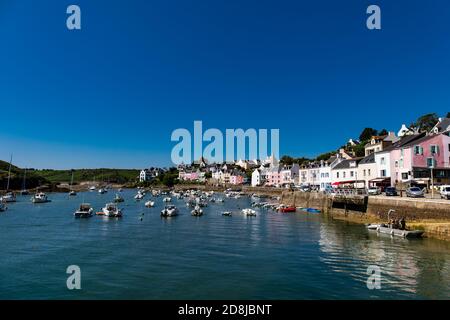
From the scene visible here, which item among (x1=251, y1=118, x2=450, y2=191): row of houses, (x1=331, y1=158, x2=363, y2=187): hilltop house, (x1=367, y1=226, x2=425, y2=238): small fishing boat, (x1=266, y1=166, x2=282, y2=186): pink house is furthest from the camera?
(x1=266, y1=166, x2=282, y2=186): pink house

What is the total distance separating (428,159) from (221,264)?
1845 inches

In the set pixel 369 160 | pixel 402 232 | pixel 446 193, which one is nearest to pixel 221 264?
pixel 402 232

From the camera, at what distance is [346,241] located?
1446 inches

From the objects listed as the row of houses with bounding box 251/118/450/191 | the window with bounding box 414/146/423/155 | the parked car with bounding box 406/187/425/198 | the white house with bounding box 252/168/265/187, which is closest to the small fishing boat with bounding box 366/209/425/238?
the parked car with bounding box 406/187/425/198

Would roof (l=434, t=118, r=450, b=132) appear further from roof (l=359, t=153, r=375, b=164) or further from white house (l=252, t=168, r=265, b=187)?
white house (l=252, t=168, r=265, b=187)

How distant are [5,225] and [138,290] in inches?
1713

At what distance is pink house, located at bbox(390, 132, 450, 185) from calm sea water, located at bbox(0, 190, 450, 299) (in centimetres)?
1945

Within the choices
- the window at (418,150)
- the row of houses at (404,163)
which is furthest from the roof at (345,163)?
the window at (418,150)

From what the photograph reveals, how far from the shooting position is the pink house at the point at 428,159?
182 ft

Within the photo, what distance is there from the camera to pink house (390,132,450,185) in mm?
55438

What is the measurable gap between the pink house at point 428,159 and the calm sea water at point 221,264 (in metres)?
19.4

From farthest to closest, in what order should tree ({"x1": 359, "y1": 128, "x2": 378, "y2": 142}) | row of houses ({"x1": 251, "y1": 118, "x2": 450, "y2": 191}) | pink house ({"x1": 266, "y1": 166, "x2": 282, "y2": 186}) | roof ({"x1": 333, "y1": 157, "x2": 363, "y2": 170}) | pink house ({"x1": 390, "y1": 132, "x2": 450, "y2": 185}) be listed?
pink house ({"x1": 266, "y1": 166, "x2": 282, "y2": 186}) < tree ({"x1": 359, "y1": 128, "x2": 378, "y2": 142}) < roof ({"x1": 333, "y1": 157, "x2": 363, "y2": 170}) < row of houses ({"x1": 251, "y1": 118, "x2": 450, "y2": 191}) < pink house ({"x1": 390, "y1": 132, "x2": 450, "y2": 185})

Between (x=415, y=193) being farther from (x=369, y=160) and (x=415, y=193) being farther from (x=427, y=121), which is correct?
(x=427, y=121)
